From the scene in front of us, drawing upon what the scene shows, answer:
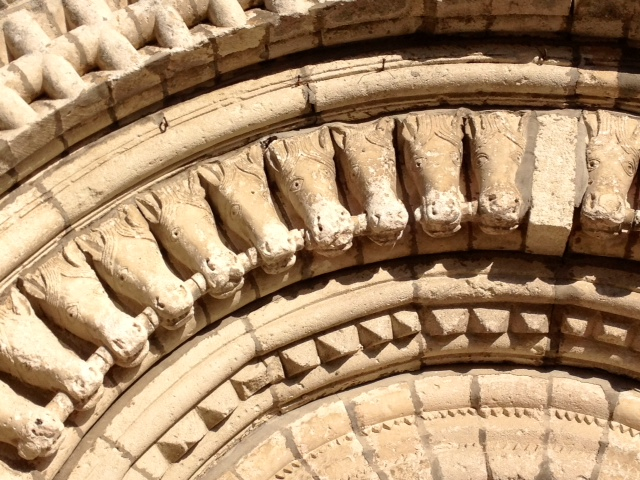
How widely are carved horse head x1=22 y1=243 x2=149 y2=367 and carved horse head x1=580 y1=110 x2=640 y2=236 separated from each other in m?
1.91

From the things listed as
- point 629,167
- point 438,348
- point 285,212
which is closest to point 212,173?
point 285,212

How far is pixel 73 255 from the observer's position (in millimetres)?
3605

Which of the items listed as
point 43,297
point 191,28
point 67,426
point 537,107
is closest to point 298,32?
point 191,28

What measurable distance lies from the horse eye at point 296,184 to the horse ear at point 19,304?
3.76ft

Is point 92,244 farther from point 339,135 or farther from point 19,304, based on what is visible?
point 339,135

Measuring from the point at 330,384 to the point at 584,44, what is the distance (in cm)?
190

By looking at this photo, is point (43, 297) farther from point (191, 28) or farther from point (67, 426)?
point (191, 28)

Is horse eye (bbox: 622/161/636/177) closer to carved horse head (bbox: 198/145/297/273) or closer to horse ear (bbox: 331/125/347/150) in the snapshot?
horse ear (bbox: 331/125/347/150)

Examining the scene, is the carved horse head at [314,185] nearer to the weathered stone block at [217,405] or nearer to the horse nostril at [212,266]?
the horse nostril at [212,266]

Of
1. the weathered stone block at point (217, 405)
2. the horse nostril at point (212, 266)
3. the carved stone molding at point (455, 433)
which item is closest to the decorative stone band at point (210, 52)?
the horse nostril at point (212, 266)

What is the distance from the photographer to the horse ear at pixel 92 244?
3.62m

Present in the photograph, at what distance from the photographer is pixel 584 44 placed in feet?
13.5

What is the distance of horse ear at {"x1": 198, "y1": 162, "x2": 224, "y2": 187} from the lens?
384 cm

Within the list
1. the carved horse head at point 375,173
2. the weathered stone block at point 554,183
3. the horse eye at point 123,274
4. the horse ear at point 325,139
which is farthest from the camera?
the horse ear at point 325,139
